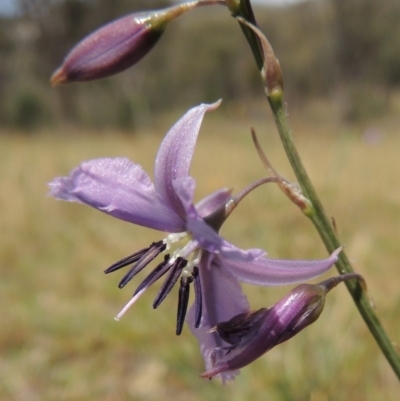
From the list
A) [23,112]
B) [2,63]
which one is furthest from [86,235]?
[2,63]

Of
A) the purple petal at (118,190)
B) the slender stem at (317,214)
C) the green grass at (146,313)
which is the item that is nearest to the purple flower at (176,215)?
the purple petal at (118,190)

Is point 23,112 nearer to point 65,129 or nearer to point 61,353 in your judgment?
point 65,129

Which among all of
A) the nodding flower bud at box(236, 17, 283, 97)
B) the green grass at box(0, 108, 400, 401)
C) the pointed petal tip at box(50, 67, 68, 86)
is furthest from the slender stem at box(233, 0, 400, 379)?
the green grass at box(0, 108, 400, 401)

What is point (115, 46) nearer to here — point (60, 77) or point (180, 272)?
point (60, 77)

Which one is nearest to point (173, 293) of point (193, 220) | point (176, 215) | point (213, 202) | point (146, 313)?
point (146, 313)

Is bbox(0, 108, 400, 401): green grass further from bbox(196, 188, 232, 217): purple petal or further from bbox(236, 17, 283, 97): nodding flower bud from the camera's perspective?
bbox(236, 17, 283, 97): nodding flower bud

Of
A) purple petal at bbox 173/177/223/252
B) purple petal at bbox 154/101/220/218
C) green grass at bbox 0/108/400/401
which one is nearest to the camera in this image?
purple petal at bbox 173/177/223/252
